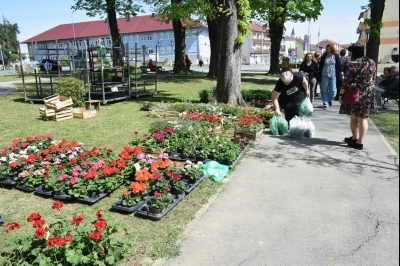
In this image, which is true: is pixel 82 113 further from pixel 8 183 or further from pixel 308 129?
pixel 308 129

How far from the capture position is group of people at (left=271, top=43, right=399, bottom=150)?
5.94 metres

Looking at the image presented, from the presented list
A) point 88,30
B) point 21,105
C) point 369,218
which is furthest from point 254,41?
point 369,218

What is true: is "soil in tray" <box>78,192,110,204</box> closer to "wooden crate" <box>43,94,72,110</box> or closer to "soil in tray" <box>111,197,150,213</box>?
"soil in tray" <box>111,197,150,213</box>

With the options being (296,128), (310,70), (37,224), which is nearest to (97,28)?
(310,70)

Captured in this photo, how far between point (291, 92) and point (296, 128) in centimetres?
89

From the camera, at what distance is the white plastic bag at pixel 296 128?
738 cm

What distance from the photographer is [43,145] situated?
6215mm

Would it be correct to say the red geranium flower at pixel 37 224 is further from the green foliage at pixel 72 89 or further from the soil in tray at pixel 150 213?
the green foliage at pixel 72 89

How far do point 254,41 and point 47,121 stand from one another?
98610 mm

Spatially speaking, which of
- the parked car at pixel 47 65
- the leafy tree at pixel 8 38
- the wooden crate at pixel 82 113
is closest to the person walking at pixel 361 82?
the wooden crate at pixel 82 113

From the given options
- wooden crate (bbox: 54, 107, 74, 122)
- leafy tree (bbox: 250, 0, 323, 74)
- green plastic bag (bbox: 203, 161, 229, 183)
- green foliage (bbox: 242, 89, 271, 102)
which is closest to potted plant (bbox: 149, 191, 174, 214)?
green plastic bag (bbox: 203, 161, 229, 183)

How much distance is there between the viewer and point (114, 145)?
23.4ft

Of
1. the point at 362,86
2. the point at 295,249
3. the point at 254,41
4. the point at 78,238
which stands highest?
the point at 254,41

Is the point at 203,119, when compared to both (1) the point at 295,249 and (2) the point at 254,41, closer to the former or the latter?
(1) the point at 295,249
